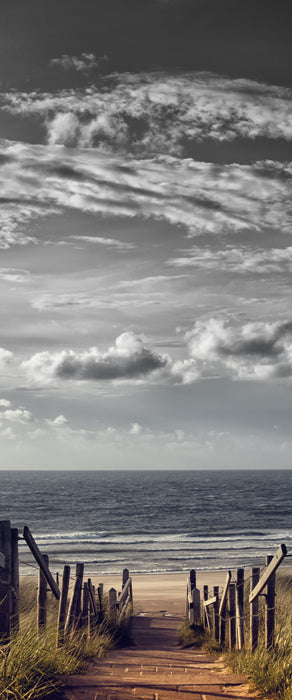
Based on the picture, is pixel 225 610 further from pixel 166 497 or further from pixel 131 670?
pixel 166 497

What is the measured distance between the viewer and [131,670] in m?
8.29

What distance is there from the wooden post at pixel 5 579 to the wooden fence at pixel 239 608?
358 cm

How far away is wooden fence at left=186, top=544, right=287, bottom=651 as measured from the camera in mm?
8633

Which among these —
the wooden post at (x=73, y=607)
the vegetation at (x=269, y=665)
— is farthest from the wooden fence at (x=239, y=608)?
the wooden post at (x=73, y=607)

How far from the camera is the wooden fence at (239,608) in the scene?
28.3 ft

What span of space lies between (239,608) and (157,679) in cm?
259

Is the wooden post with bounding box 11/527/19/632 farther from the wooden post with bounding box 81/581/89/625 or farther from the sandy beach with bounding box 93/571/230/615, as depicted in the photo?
the sandy beach with bounding box 93/571/230/615

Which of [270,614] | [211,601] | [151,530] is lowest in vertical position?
[151,530]

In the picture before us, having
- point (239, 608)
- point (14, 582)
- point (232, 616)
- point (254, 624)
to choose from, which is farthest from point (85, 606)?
point (14, 582)

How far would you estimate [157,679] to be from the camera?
7.64m

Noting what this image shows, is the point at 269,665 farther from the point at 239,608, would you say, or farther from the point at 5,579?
the point at 5,579

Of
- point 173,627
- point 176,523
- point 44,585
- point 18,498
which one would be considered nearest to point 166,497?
point 18,498

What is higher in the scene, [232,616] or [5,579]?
[5,579]

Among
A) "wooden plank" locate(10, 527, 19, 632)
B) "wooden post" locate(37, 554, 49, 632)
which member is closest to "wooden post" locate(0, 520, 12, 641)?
"wooden plank" locate(10, 527, 19, 632)
